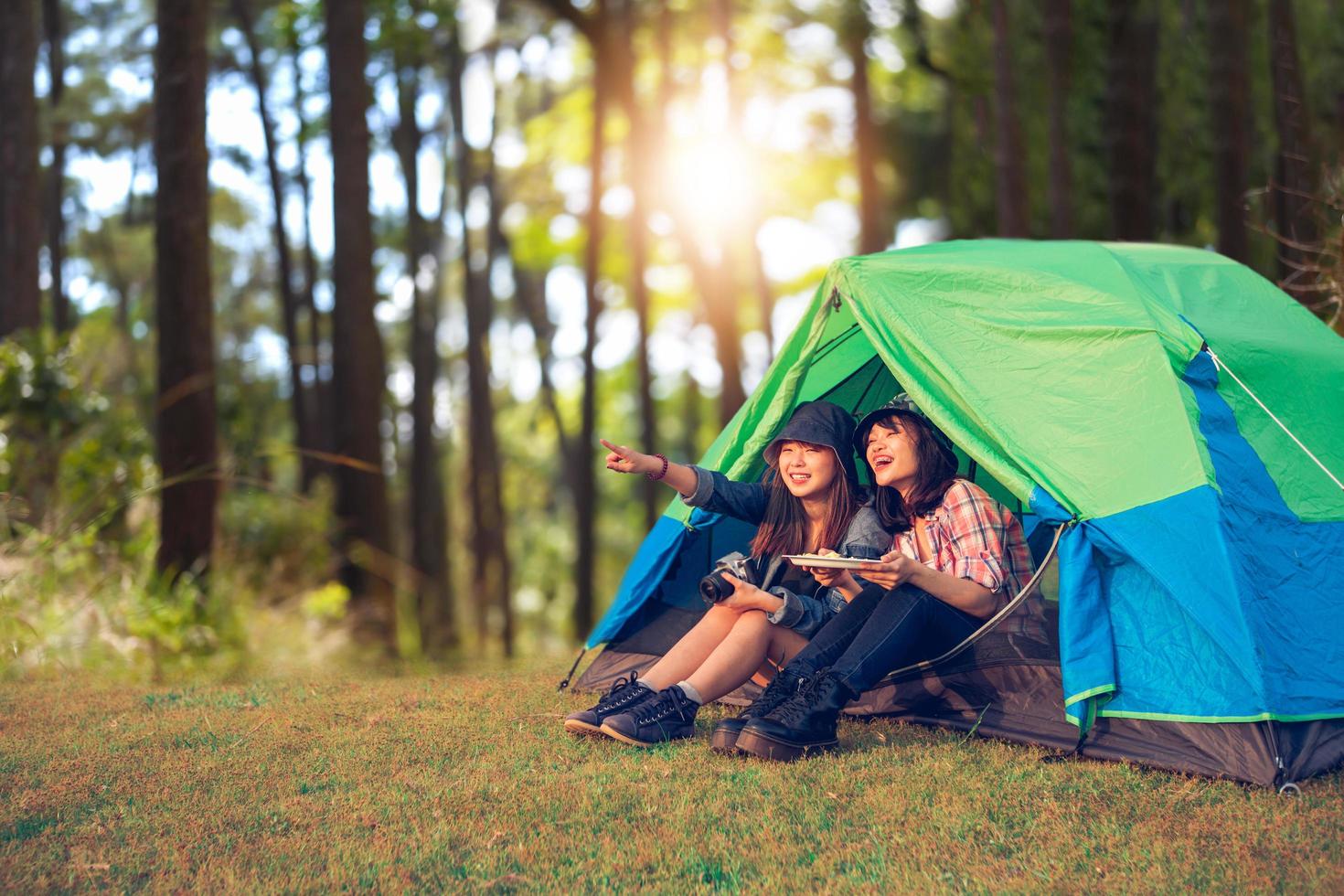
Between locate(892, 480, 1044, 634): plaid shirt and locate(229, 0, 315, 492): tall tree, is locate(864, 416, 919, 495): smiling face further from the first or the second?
locate(229, 0, 315, 492): tall tree

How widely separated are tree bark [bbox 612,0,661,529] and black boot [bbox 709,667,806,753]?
36.4 feet

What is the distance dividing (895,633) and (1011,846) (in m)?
1.06

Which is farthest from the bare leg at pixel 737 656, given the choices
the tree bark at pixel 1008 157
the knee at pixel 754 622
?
the tree bark at pixel 1008 157

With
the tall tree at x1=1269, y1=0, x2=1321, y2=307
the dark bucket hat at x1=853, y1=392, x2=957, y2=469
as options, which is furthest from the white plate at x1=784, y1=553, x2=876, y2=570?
the tall tree at x1=1269, y1=0, x2=1321, y2=307

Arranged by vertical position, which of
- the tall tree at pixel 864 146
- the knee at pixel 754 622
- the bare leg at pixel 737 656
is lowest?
the bare leg at pixel 737 656

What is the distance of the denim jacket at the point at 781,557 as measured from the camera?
181 inches

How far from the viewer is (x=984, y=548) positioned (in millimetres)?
4465

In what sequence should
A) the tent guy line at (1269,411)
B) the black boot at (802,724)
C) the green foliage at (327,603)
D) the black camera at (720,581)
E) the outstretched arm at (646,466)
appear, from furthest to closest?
1. the green foliage at (327,603)
2. the outstretched arm at (646,466)
3. the black camera at (720,581)
4. the tent guy line at (1269,411)
5. the black boot at (802,724)


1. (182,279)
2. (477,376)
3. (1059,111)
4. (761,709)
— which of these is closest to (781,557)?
(761,709)

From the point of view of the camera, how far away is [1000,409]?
4.59 metres

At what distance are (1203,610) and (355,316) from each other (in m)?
8.13

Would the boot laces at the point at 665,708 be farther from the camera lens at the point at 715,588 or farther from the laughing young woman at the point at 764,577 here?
the camera lens at the point at 715,588

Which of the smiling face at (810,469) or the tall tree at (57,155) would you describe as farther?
the tall tree at (57,155)

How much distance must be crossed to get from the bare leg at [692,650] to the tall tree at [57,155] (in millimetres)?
14279
